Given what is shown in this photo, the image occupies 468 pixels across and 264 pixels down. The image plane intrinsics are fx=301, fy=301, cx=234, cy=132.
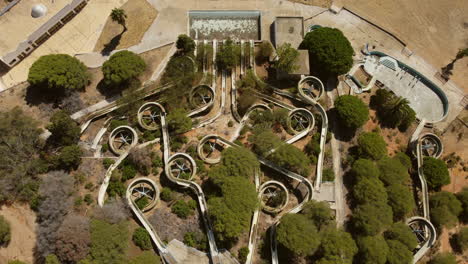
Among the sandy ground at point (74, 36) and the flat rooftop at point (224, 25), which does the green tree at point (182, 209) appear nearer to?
the flat rooftop at point (224, 25)

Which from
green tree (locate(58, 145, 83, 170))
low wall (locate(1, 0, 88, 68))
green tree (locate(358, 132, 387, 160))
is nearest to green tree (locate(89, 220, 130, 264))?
green tree (locate(58, 145, 83, 170))

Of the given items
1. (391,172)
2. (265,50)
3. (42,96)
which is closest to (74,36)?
(42,96)

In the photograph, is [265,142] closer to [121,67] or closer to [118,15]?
[121,67]

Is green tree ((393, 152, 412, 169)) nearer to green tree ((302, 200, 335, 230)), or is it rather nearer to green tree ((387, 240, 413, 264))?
green tree ((387, 240, 413, 264))

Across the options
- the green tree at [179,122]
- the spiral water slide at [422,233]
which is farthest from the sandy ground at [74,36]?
the spiral water slide at [422,233]

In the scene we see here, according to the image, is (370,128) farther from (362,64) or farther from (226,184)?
(226,184)

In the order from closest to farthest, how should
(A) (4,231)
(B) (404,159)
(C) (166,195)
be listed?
1. (A) (4,231)
2. (C) (166,195)
3. (B) (404,159)
